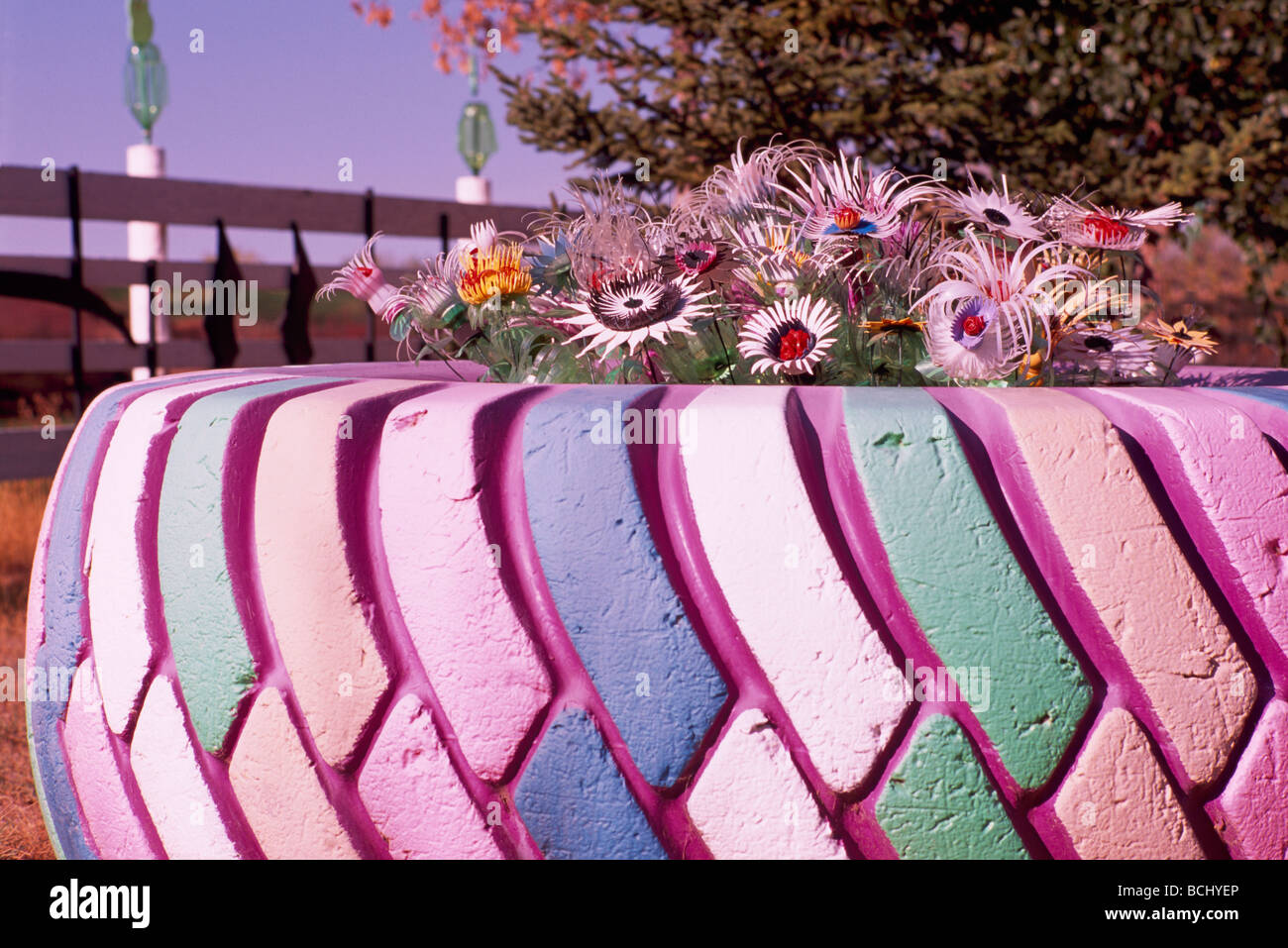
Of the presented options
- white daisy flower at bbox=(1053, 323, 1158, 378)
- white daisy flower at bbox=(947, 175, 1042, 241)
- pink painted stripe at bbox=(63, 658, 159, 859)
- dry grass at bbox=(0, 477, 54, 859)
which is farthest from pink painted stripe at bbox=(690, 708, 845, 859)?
dry grass at bbox=(0, 477, 54, 859)

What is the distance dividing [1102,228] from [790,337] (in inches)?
21.7

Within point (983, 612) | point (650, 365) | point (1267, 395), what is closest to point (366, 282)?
point (650, 365)

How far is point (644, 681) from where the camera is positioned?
1060mm

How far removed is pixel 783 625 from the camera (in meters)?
1.04

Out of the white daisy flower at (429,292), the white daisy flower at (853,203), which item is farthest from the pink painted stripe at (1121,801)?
the white daisy flower at (429,292)

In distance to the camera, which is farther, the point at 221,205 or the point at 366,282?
the point at 221,205

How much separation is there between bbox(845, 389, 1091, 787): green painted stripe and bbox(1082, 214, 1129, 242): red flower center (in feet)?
2.51

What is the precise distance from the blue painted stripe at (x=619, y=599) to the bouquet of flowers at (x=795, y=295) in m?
0.31

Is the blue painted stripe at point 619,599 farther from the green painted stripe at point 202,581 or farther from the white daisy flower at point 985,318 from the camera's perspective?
the white daisy flower at point 985,318

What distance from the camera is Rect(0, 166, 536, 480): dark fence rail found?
21.5ft

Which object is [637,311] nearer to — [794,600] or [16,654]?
[794,600]

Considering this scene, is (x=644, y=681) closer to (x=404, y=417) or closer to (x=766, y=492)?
(x=766, y=492)

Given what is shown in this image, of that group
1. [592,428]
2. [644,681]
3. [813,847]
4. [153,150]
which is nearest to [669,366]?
[592,428]

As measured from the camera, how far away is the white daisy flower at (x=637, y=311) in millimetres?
1372
